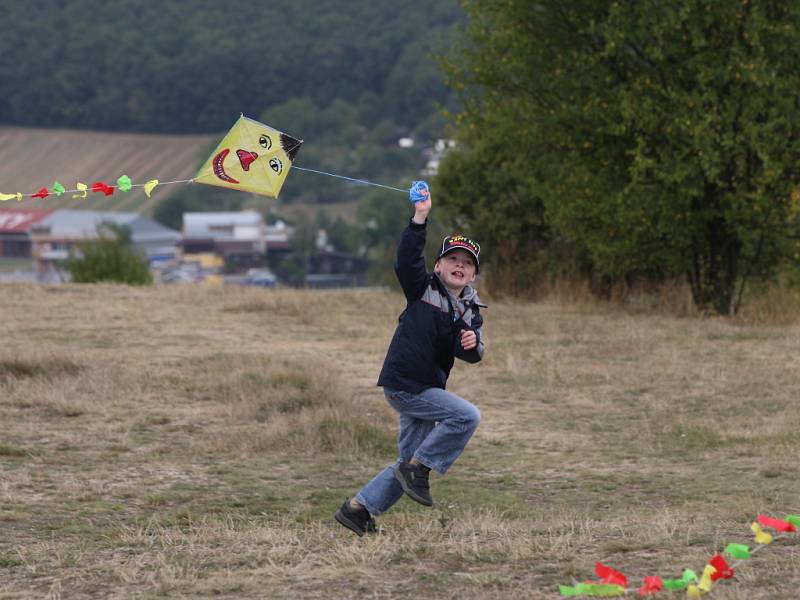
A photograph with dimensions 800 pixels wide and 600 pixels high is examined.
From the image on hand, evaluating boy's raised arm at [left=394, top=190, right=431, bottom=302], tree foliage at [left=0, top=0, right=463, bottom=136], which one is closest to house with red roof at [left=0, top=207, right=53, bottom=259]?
tree foliage at [left=0, top=0, right=463, bottom=136]

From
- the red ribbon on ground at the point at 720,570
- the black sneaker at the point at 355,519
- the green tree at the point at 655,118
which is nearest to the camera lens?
the red ribbon on ground at the point at 720,570

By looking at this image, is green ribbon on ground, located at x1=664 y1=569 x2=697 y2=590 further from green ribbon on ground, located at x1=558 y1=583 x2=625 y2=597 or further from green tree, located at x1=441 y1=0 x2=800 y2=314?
green tree, located at x1=441 y1=0 x2=800 y2=314

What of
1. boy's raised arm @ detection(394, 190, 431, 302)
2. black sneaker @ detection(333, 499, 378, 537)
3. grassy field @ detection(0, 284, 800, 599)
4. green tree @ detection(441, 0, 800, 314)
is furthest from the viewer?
green tree @ detection(441, 0, 800, 314)

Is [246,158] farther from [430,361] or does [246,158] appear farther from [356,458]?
[356,458]

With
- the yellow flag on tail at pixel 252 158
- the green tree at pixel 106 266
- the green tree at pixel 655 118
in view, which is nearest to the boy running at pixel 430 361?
the yellow flag on tail at pixel 252 158

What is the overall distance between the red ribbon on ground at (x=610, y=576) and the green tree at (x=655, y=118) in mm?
12288

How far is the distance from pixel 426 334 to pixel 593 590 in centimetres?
172

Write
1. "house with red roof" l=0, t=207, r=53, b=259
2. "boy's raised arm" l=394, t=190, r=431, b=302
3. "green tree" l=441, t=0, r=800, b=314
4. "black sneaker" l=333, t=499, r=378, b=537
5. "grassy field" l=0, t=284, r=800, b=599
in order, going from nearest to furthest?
"grassy field" l=0, t=284, r=800, b=599, "boy's raised arm" l=394, t=190, r=431, b=302, "black sneaker" l=333, t=499, r=378, b=537, "green tree" l=441, t=0, r=800, b=314, "house with red roof" l=0, t=207, r=53, b=259

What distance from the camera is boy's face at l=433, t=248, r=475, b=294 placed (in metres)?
6.61

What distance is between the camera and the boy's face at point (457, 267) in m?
6.61

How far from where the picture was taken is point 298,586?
5.65 m

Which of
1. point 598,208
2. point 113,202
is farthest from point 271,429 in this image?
point 113,202

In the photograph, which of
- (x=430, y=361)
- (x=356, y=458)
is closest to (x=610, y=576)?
(x=430, y=361)

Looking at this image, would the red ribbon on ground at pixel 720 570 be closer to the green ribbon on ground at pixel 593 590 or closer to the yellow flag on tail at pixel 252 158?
the green ribbon on ground at pixel 593 590
